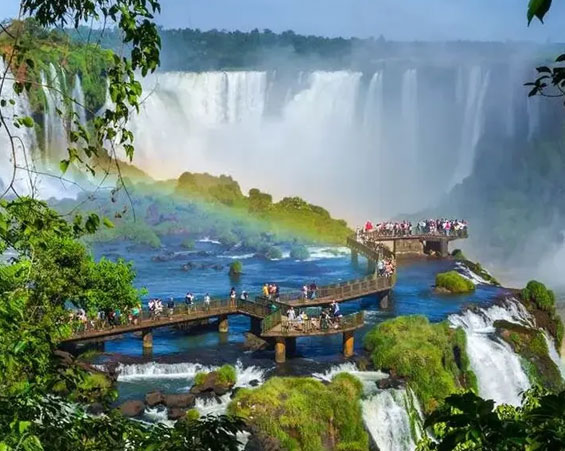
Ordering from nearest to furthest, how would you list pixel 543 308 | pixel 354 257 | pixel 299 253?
pixel 543 308
pixel 354 257
pixel 299 253

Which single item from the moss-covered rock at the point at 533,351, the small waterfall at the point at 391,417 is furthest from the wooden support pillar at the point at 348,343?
the moss-covered rock at the point at 533,351

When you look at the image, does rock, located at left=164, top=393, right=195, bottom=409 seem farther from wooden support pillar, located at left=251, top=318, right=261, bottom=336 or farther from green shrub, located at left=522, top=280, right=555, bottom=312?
green shrub, located at left=522, top=280, right=555, bottom=312

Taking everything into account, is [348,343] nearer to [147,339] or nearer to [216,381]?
[216,381]

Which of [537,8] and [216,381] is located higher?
[537,8]

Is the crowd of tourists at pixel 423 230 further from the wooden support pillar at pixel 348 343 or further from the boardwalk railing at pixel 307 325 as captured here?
the boardwalk railing at pixel 307 325

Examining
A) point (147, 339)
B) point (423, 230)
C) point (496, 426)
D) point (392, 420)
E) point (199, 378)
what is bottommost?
point (392, 420)

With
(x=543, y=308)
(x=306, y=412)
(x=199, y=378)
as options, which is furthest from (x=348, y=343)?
(x=543, y=308)
